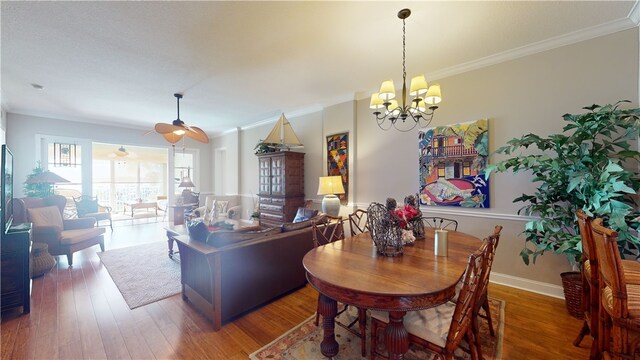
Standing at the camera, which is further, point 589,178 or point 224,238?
point 224,238

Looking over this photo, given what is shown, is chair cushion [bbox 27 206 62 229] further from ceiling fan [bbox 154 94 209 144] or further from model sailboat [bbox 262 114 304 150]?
model sailboat [bbox 262 114 304 150]

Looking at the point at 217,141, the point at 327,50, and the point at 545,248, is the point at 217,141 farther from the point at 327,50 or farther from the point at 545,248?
the point at 545,248

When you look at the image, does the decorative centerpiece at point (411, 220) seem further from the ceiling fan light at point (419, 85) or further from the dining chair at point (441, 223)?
the ceiling fan light at point (419, 85)

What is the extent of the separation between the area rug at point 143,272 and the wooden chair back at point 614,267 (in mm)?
3556

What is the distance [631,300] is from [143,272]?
4587 millimetres

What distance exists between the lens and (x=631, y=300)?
1.25 metres

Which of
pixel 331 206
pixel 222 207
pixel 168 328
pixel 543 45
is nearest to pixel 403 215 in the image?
pixel 331 206

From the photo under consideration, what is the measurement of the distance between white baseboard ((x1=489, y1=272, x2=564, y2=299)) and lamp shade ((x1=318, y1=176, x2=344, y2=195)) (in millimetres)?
2312

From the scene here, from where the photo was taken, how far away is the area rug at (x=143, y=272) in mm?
2738

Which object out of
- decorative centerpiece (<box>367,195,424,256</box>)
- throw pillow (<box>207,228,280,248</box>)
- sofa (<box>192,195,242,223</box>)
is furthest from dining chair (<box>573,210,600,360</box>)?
sofa (<box>192,195,242,223</box>)

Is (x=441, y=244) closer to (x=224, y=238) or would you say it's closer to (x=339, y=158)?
→ (x=224, y=238)

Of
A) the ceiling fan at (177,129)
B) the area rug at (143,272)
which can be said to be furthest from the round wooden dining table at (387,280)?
the ceiling fan at (177,129)

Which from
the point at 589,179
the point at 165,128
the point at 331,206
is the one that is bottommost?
the point at 331,206

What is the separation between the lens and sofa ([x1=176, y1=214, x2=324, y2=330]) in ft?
7.04
